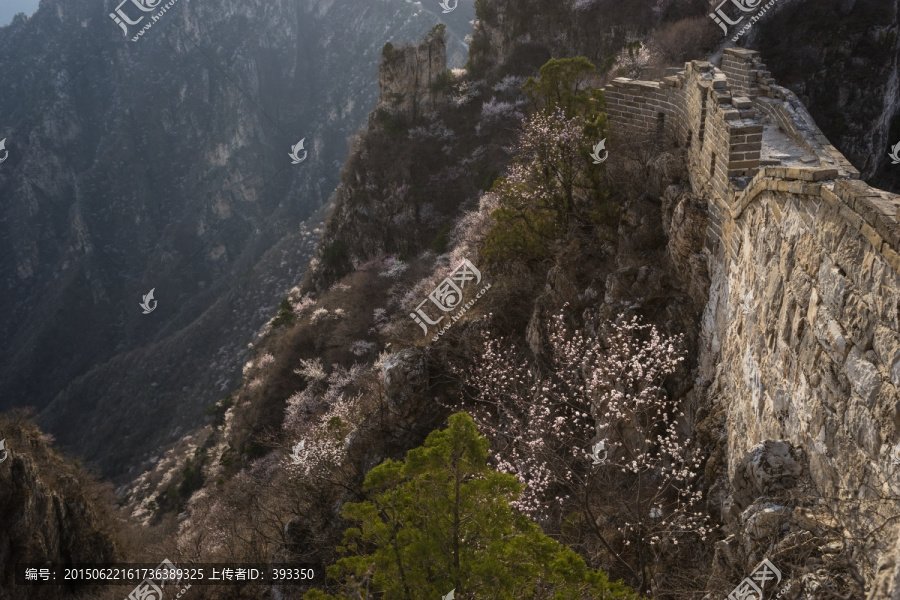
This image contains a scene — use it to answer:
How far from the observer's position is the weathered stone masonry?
493 cm

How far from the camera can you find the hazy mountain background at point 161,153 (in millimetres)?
78688

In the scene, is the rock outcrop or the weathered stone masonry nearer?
the weathered stone masonry

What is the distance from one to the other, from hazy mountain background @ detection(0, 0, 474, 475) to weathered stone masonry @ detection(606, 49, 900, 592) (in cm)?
6362

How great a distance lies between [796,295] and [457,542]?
4244 mm

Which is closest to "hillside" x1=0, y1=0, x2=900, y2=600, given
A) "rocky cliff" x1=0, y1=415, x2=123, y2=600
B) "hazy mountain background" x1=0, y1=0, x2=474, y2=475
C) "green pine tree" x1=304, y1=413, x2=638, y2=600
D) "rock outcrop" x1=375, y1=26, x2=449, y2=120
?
"green pine tree" x1=304, y1=413, x2=638, y2=600

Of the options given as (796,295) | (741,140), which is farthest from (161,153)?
(796,295)

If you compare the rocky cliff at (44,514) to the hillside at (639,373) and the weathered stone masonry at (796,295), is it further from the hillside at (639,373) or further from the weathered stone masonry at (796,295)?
the weathered stone masonry at (796,295)

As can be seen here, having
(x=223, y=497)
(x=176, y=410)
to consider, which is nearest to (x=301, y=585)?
(x=223, y=497)

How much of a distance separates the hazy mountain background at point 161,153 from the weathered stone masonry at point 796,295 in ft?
209

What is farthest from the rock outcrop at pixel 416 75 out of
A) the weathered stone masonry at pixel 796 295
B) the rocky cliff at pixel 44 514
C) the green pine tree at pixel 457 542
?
the green pine tree at pixel 457 542

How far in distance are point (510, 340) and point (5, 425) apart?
64.5ft

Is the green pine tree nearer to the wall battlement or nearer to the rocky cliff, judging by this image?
the wall battlement

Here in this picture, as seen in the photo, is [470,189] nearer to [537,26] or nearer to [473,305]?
[537,26]

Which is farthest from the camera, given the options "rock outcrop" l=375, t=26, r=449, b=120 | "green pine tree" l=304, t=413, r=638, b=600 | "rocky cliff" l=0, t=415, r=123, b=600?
"rock outcrop" l=375, t=26, r=449, b=120
